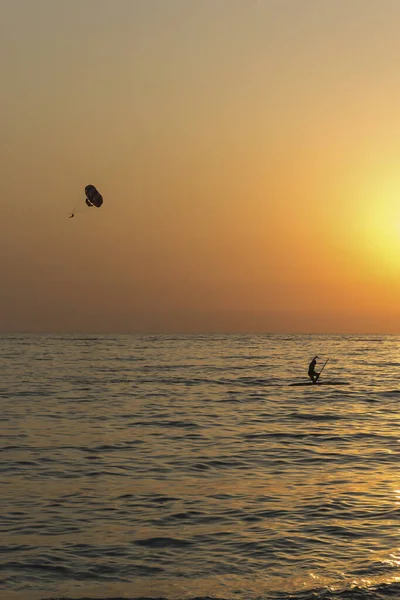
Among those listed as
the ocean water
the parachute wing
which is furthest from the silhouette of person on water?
the parachute wing

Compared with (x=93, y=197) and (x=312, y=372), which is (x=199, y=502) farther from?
(x=312, y=372)

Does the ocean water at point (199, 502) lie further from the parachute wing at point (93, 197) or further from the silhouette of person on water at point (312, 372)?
the parachute wing at point (93, 197)

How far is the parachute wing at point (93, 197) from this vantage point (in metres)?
46.9

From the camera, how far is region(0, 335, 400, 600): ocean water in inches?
508

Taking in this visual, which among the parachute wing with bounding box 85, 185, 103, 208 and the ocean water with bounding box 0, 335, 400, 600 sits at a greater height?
the parachute wing with bounding box 85, 185, 103, 208

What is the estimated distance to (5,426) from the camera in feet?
103

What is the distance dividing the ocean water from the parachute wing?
44.9 feet

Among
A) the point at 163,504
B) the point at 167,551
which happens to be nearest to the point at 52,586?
the point at 167,551

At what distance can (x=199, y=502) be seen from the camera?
60.5 feet

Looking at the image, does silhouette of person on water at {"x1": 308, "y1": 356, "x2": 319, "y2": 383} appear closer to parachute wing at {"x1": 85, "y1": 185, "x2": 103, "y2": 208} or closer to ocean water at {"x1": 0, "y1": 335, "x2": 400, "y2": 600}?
ocean water at {"x1": 0, "y1": 335, "x2": 400, "y2": 600}

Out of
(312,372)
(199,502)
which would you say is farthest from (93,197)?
(199,502)

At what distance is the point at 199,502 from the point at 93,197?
104ft

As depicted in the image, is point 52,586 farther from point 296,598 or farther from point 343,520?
point 343,520

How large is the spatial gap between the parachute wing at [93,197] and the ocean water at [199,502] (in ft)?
44.9
